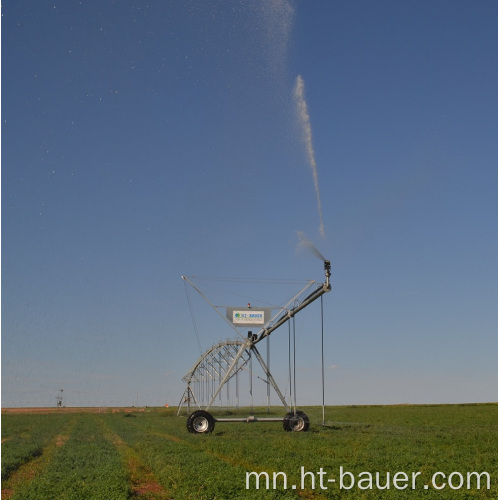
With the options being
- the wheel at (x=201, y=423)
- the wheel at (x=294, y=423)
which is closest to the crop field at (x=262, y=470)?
the wheel at (x=201, y=423)

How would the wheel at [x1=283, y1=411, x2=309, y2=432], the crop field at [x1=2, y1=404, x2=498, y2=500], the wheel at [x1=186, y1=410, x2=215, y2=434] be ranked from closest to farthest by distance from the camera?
the crop field at [x1=2, y1=404, x2=498, y2=500]
the wheel at [x1=186, y1=410, x2=215, y2=434]
the wheel at [x1=283, y1=411, x2=309, y2=432]

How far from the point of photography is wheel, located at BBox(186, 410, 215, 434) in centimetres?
3569

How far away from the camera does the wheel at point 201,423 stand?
3569 centimetres

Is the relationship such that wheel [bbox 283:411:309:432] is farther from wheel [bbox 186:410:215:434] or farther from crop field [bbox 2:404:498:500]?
crop field [bbox 2:404:498:500]

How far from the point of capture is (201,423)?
35875 mm

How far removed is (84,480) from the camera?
Result: 1997cm

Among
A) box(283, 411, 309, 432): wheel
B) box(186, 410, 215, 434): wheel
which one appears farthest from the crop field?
box(283, 411, 309, 432): wheel

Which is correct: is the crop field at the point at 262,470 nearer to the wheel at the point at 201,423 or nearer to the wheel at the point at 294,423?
the wheel at the point at 201,423

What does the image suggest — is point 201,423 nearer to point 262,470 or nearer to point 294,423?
point 294,423

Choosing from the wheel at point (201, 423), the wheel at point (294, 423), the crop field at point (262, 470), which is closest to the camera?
the crop field at point (262, 470)

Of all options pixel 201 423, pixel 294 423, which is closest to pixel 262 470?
pixel 201 423

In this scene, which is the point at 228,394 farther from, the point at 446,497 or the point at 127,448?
the point at 446,497

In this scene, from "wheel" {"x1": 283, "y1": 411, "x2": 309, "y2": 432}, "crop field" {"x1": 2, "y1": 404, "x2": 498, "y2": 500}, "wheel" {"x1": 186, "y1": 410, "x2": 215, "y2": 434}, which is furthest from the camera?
"wheel" {"x1": 283, "y1": 411, "x2": 309, "y2": 432}

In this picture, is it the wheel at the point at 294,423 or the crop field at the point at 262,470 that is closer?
the crop field at the point at 262,470
